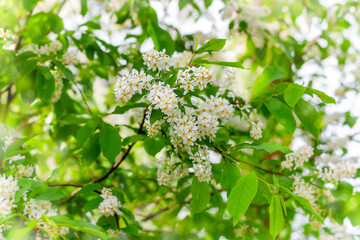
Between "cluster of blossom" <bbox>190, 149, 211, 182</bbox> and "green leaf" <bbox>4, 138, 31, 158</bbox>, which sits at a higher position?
"green leaf" <bbox>4, 138, 31, 158</bbox>

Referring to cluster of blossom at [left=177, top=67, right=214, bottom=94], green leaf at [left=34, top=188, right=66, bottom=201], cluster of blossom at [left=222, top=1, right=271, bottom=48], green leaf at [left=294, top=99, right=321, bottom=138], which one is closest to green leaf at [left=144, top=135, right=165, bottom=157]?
cluster of blossom at [left=177, top=67, right=214, bottom=94]

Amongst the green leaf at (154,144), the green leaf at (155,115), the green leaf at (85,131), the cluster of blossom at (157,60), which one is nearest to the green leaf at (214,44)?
the cluster of blossom at (157,60)

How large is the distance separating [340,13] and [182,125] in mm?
2006

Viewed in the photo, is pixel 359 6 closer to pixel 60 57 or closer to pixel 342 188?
pixel 342 188

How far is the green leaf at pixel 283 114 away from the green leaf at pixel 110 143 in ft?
2.14

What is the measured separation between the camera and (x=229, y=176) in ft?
4.00

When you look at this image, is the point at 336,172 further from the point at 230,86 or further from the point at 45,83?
the point at 45,83

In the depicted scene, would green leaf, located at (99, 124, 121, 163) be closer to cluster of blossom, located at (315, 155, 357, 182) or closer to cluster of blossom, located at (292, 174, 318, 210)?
cluster of blossom, located at (292, 174, 318, 210)

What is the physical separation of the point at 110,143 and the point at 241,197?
2.28ft

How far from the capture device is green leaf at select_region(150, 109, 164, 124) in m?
1.19

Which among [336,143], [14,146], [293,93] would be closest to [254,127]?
[293,93]

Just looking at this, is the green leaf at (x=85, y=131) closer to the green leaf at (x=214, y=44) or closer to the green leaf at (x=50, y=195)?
the green leaf at (x=50, y=195)

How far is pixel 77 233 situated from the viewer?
1554mm

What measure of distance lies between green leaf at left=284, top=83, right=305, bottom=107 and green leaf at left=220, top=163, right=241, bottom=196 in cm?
30
